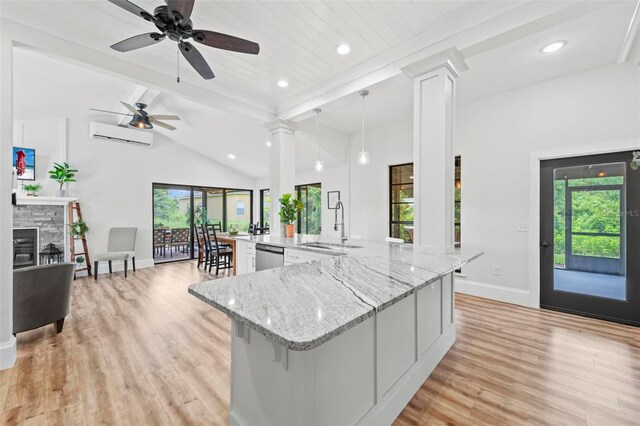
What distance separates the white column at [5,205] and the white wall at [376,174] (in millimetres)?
4724

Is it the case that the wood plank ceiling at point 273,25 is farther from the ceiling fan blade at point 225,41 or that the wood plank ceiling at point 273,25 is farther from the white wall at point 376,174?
the white wall at point 376,174

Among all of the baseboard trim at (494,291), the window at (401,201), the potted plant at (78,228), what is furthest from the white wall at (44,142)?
the baseboard trim at (494,291)

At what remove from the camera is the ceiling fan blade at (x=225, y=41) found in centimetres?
208

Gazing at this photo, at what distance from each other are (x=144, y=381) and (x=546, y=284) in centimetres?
444

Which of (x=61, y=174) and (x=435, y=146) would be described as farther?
(x=61, y=174)

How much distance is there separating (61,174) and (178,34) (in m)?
4.86

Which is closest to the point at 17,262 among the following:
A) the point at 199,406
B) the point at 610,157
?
the point at 199,406

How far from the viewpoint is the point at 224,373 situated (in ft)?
6.98

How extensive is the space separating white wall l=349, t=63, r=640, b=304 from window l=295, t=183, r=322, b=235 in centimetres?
337

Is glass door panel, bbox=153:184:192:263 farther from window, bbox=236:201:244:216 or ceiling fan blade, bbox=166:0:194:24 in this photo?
ceiling fan blade, bbox=166:0:194:24

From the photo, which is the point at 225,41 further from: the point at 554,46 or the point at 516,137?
the point at 516,137

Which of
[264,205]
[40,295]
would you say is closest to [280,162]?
[40,295]

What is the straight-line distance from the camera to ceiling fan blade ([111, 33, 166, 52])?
2.07 meters

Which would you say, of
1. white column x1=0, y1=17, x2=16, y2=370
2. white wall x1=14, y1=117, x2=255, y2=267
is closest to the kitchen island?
white column x1=0, y1=17, x2=16, y2=370
